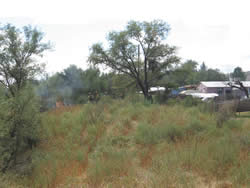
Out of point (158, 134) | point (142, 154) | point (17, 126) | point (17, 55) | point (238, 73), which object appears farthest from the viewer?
point (238, 73)

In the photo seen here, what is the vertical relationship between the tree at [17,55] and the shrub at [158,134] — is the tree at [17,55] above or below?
above

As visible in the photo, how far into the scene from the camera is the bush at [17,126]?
14.1 ft

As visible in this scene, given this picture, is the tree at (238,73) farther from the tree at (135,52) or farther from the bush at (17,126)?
the bush at (17,126)

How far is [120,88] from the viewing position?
57.2 feet

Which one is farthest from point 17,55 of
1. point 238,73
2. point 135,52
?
point 238,73

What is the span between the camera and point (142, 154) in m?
4.18

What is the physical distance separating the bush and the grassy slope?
550mm

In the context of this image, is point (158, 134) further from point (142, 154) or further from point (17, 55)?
point (17, 55)

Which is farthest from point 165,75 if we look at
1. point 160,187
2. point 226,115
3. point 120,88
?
point 160,187

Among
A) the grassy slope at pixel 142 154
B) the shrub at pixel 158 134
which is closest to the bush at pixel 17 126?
the grassy slope at pixel 142 154

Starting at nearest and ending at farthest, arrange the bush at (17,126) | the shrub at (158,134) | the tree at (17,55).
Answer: the bush at (17,126)
the shrub at (158,134)
the tree at (17,55)

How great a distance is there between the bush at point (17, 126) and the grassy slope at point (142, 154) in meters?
0.55

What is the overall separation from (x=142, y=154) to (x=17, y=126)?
3.64 metres

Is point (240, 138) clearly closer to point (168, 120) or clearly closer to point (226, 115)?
point (226, 115)
